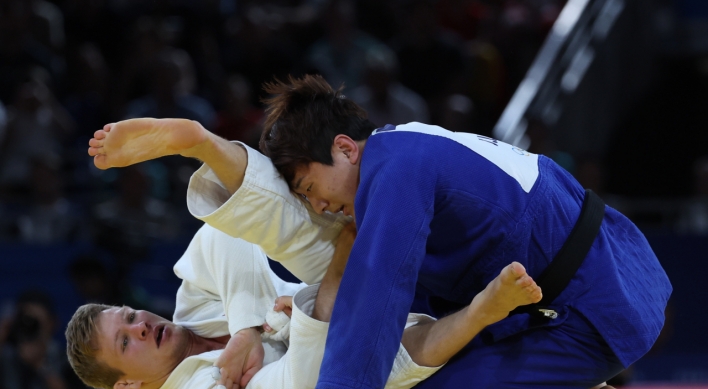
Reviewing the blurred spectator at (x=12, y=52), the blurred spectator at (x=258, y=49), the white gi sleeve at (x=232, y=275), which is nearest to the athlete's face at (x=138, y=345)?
the white gi sleeve at (x=232, y=275)

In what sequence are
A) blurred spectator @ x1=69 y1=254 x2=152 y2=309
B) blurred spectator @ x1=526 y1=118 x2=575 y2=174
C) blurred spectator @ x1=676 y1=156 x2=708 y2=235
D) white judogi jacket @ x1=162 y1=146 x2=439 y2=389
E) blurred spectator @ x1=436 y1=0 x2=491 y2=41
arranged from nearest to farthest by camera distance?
white judogi jacket @ x1=162 y1=146 x2=439 y2=389 → blurred spectator @ x1=69 y1=254 x2=152 y2=309 → blurred spectator @ x1=526 y1=118 x2=575 y2=174 → blurred spectator @ x1=676 y1=156 x2=708 y2=235 → blurred spectator @ x1=436 y1=0 x2=491 y2=41

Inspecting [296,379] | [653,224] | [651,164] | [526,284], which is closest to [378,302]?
[526,284]

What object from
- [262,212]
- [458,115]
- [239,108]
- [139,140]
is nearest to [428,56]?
[458,115]

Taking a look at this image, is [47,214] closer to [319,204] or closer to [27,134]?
[27,134]

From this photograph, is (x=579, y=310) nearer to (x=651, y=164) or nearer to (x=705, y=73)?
(x=651, y=164)

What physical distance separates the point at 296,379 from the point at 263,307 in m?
0.38

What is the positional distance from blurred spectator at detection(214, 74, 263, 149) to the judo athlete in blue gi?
12.1 feet

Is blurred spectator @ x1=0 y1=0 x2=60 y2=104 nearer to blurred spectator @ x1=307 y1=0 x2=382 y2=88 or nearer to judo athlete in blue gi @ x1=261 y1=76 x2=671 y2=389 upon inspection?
blurred spectator @ x1=307 y1=0 x2=382 y2=88

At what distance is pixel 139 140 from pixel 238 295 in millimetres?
691

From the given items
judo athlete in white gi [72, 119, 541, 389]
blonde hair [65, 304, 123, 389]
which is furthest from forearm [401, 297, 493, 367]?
blonde hair [65, 304, 123, 389]

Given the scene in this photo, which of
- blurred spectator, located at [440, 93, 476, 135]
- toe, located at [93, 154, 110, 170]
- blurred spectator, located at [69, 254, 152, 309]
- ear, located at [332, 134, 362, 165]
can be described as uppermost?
ear, located at [332, 134, 362, 165]

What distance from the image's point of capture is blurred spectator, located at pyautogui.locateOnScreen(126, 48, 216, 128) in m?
6.30

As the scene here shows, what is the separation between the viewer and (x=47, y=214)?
5.63 metres

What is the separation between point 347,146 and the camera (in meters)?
2.35
